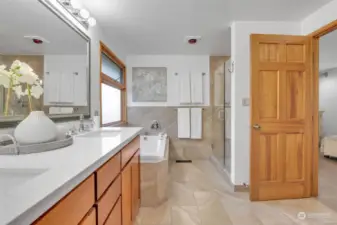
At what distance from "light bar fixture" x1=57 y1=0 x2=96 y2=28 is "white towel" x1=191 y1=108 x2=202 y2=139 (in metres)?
2.69

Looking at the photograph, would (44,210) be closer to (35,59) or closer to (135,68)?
(35,59)

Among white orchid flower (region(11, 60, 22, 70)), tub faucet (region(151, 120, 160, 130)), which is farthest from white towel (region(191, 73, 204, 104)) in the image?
white orchid flower (region(11, 60, 22, 70))

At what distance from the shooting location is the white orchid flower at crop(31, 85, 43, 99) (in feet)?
4.86

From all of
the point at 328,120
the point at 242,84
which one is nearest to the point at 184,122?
the point at 242,84

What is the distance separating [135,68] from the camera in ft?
14.5

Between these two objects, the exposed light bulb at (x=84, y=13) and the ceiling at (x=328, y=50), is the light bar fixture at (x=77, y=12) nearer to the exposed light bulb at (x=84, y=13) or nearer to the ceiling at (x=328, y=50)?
the exposed light bulb at (x=84, y=13)

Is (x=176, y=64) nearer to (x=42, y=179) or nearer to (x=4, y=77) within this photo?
(x=4, y=77)

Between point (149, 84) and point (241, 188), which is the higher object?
point (149, 84)

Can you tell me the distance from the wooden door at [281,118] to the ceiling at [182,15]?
31 centimetres

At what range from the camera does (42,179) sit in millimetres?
677

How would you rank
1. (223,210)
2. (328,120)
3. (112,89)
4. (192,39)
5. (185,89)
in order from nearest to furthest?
(223,210), (192,39), (112,89), (185,89), (328,120)

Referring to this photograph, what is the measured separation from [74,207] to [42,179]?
156 mm

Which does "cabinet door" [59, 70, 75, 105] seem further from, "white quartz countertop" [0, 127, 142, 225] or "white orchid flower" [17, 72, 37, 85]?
"white quartz countertop" [0, 127, 142, 225]

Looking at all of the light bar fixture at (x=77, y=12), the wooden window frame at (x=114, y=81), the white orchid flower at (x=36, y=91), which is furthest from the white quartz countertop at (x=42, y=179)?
the wooden window frame at (x=114, y=81)
